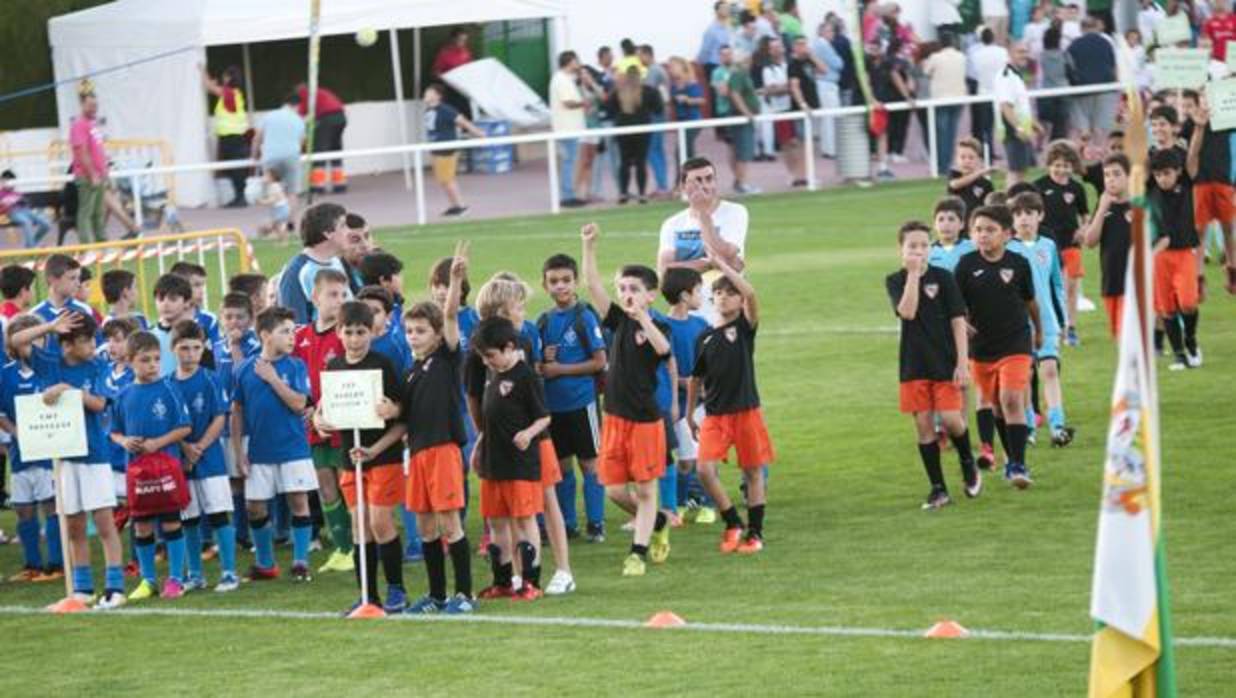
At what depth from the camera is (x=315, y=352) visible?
14.7 metres

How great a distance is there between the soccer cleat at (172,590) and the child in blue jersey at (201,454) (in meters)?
0.11

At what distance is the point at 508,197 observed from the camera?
3788 centimetres

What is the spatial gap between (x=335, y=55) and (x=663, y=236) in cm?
2765

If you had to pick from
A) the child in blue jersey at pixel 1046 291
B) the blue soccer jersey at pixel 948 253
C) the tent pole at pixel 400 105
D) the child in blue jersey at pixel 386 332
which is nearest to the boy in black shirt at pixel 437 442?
the child in blue jersey at pixel 386 332

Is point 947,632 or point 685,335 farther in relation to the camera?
point 685,335

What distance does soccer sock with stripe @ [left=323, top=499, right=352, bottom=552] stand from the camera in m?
14.7

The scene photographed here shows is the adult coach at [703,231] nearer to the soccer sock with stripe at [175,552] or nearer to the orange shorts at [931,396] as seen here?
the orange shorts at [931,396]

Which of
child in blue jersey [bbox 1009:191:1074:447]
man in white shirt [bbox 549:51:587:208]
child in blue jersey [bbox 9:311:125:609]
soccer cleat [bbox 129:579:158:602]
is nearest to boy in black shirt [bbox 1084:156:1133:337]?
child in blue jersey [bbox 1009:191:1074:447]

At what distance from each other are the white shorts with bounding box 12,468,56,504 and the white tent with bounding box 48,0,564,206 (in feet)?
74.8

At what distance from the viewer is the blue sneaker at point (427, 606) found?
42.6 feet

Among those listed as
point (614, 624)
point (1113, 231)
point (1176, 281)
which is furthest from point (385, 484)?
point (1176, 281)

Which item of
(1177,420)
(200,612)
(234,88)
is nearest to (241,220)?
(234,88)

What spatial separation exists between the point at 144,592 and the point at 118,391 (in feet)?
3.99

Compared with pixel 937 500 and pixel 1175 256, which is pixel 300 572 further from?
pixel 1175 256
